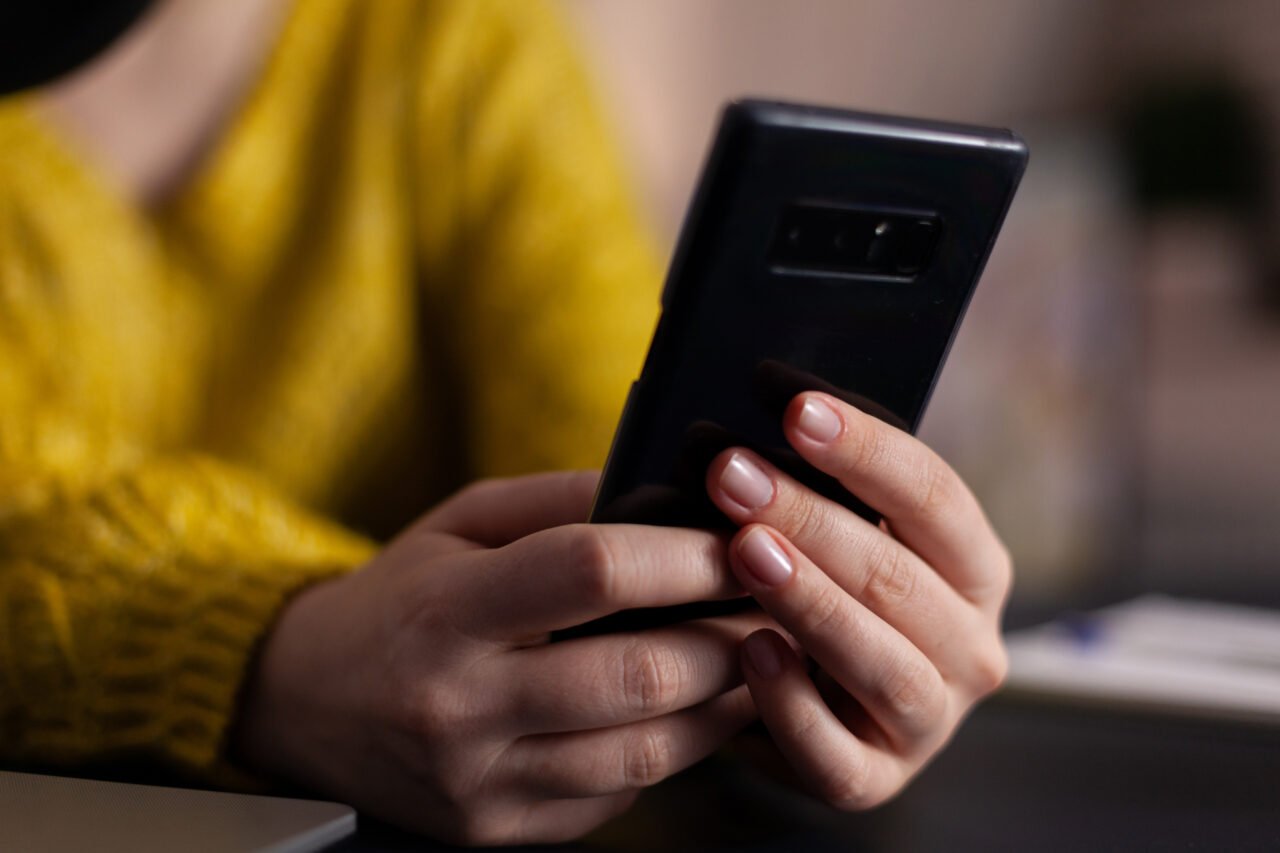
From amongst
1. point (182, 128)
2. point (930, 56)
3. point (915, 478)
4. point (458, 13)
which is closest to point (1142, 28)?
point (930, 56)

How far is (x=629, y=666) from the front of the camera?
284mm

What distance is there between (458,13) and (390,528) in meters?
0.35

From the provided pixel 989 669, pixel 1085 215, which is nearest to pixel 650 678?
pixel 989 669

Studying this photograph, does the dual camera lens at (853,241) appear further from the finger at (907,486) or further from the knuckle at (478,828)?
the knuckle at (478,828)

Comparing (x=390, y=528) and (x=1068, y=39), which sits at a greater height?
(x=1068, y=39)

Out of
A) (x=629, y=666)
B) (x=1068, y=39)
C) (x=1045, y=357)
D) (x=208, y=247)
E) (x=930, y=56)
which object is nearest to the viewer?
(x=629, y=666)

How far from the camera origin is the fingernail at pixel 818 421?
283 millimetres

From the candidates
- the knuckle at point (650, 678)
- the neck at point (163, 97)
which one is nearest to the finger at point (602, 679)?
the knuckle at point (650, 678)

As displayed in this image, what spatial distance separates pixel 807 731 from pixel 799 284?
124 millimetres

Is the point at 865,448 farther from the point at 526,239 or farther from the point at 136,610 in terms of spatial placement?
the point at 526,239

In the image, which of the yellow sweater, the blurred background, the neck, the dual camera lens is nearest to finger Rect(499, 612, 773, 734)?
the dual camera lens

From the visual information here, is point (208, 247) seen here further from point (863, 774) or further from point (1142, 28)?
point (1142, 28)

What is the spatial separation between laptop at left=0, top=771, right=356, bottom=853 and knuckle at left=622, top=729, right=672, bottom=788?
0.25ft

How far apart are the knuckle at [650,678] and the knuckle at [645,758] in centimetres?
1
